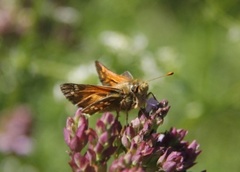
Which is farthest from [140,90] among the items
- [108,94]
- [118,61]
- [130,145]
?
[118,61]

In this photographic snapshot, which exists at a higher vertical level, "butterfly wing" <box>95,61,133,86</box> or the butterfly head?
"butterfly wing" <box>95,61,133,86</box>

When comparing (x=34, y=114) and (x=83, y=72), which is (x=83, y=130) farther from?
(x=34, y=114)

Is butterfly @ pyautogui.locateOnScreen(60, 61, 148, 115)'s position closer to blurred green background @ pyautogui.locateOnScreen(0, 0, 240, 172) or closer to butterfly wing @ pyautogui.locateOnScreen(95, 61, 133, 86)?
butterfly wing @ pyautogui.locateOnScreen(95, 61, 133, 86)

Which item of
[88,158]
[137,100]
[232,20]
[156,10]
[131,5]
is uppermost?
[156,10]

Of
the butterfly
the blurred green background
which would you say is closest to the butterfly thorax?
the butterfly

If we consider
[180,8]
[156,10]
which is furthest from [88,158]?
[156,10]

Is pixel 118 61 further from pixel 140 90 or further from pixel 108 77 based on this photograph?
pixel 140 90

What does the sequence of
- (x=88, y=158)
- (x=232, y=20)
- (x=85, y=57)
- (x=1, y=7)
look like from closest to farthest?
(x=88, y=158), (x=232, y=20), (x=1, y=7), (x=85, y=57)
